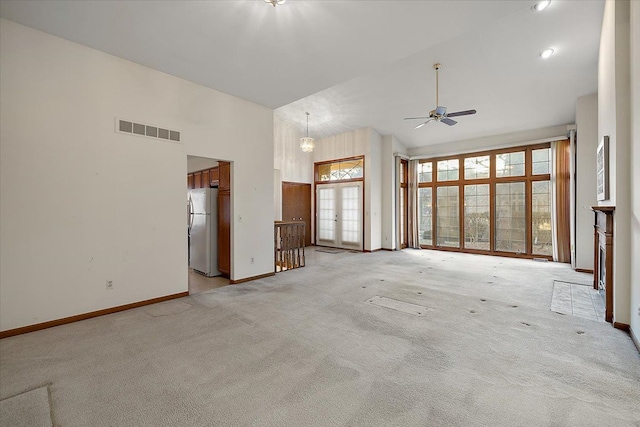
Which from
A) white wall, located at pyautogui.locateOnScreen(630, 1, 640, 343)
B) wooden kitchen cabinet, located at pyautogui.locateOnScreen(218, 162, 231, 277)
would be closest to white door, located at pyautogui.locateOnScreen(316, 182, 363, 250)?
wooden kitchen cabinet, located at pyautogui.locateOnScreen(218, 162, 231, 277)

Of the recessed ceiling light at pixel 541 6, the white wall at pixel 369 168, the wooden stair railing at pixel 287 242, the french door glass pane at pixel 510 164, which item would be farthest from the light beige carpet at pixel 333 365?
the french door glass pane at pixel 510 164

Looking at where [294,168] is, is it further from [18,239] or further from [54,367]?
[54,367]

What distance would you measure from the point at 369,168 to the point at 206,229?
16.1 feet

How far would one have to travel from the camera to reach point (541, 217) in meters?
7.01

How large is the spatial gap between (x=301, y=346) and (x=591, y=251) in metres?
6.40

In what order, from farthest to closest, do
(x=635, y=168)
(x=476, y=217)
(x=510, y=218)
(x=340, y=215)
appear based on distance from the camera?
(x=340, y=215) < (x=476, y=217) < (x=510, y=218) < (x=635, y=168)

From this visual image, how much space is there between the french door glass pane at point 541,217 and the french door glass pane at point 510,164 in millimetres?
521

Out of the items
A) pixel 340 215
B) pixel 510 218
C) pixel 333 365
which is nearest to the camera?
pixel 333 365

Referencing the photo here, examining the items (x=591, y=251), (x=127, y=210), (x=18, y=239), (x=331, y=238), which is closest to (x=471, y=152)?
(x=591, y=251)

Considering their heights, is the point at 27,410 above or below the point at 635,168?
below

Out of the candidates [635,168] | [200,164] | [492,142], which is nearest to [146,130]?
[200,164]

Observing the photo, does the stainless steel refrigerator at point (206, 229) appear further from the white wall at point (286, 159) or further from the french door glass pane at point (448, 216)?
the french door glass pane at point (448, 216)

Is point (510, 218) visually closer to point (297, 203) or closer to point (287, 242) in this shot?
point (287, 242)

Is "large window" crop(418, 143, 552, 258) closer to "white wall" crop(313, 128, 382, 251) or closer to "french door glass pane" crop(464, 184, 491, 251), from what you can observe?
"french door glass pane" crop(464, 184, 491, 251)
